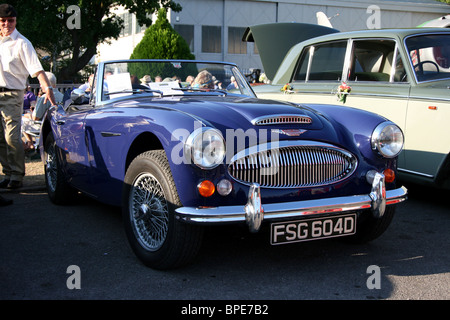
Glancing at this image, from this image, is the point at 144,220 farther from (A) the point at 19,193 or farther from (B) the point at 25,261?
(A) the point at 19,193

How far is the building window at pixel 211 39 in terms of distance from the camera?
83.4 ft

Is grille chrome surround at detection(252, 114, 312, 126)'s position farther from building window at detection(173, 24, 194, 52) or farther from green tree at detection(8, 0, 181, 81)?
building window at detection(173, 24, 194, 52)

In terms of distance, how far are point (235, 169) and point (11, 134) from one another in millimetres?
3517

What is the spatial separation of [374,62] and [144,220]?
140 inches

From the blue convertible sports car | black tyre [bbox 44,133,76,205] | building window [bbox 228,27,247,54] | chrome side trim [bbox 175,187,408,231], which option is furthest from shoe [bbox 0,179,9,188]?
building window [bbox 228,27,247,54]

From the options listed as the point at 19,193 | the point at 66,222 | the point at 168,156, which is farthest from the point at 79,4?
the point at 168,156

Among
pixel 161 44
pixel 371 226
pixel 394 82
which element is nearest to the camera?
pixel 371 226

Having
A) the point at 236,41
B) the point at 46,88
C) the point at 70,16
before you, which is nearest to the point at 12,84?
the point at 46,88

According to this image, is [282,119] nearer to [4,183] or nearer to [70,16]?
[4,183]

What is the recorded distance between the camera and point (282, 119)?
326 cm

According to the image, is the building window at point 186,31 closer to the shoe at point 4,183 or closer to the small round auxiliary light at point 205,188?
the shoe at point 4,183

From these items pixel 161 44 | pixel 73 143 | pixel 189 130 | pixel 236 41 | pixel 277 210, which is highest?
pixel 236 41

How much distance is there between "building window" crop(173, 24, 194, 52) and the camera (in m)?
24.9

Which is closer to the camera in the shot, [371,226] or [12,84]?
[371,226]
